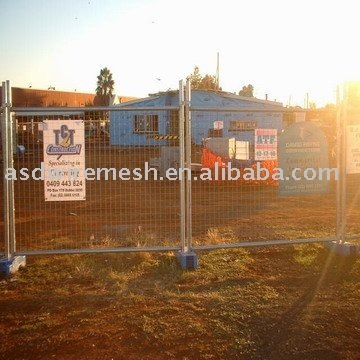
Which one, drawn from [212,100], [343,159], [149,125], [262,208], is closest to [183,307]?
[343,159]

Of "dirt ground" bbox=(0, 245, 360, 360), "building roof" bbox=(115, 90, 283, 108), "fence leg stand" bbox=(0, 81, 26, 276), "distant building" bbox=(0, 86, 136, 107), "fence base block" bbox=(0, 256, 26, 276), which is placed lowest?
"dirt ground" bbox=(0, 245, 360, 360)

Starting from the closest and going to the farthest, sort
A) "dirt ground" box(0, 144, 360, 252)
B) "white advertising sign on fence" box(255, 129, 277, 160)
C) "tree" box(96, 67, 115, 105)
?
"white advertising sign on fence" box(255, 129, 277, 160) → "dirt ground" box(0, 144, 360, 252) → "tree" box(96, 67, 115, 105)

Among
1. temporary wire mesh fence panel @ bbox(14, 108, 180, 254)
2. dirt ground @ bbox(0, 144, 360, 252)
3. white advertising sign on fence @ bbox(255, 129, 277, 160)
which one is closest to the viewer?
white advertising sign on fence @ bbox(255, 129, 277, 160)

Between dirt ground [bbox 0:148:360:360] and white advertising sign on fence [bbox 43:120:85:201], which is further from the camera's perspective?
white advertising sign on fence [bbox 43:120:85:201]

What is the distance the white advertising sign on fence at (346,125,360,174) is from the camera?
7527 millimetres

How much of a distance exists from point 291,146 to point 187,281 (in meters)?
2.68

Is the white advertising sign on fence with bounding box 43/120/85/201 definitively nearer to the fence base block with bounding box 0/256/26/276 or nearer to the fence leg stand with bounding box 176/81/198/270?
the fence base block with bounding box 0/256/26/276

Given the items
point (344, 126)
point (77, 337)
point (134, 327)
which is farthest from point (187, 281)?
point (344, 126)

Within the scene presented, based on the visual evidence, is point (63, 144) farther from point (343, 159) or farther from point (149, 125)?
point (149, 125)

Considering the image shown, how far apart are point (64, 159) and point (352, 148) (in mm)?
4467

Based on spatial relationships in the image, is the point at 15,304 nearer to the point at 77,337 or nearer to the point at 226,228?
the point at 77,337

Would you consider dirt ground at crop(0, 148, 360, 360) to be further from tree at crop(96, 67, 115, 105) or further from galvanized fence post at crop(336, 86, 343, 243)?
tree at crop(96, 67, 115, 105)

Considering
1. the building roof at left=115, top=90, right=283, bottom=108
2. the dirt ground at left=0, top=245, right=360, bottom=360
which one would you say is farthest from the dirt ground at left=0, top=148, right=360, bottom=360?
the building roof at left=115, top=90, right=283, bottom=108

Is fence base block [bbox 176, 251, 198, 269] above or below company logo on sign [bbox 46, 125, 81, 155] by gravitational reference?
below
